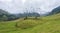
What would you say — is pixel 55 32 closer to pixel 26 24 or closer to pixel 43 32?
pixel 43 32

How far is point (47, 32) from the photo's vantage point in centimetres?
6412

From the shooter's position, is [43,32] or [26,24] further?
[26,24]

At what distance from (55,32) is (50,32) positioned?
92.5 inches

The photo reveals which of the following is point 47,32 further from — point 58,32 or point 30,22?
point 30,22

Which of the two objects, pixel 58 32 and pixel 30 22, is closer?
pixel 58 32

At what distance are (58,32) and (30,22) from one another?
138ft

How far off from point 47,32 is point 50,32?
4.88ft

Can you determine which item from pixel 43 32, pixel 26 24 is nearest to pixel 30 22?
pixel 26 24

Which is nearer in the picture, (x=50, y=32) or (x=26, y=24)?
(x=50, y=32)

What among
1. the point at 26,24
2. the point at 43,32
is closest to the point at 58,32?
the point at 43,32

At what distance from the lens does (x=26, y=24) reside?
98.0 metres

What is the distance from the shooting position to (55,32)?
61844 millimetres

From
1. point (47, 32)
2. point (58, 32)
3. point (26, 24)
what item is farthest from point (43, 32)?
point (26, 24)

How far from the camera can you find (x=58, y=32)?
6106 cm
